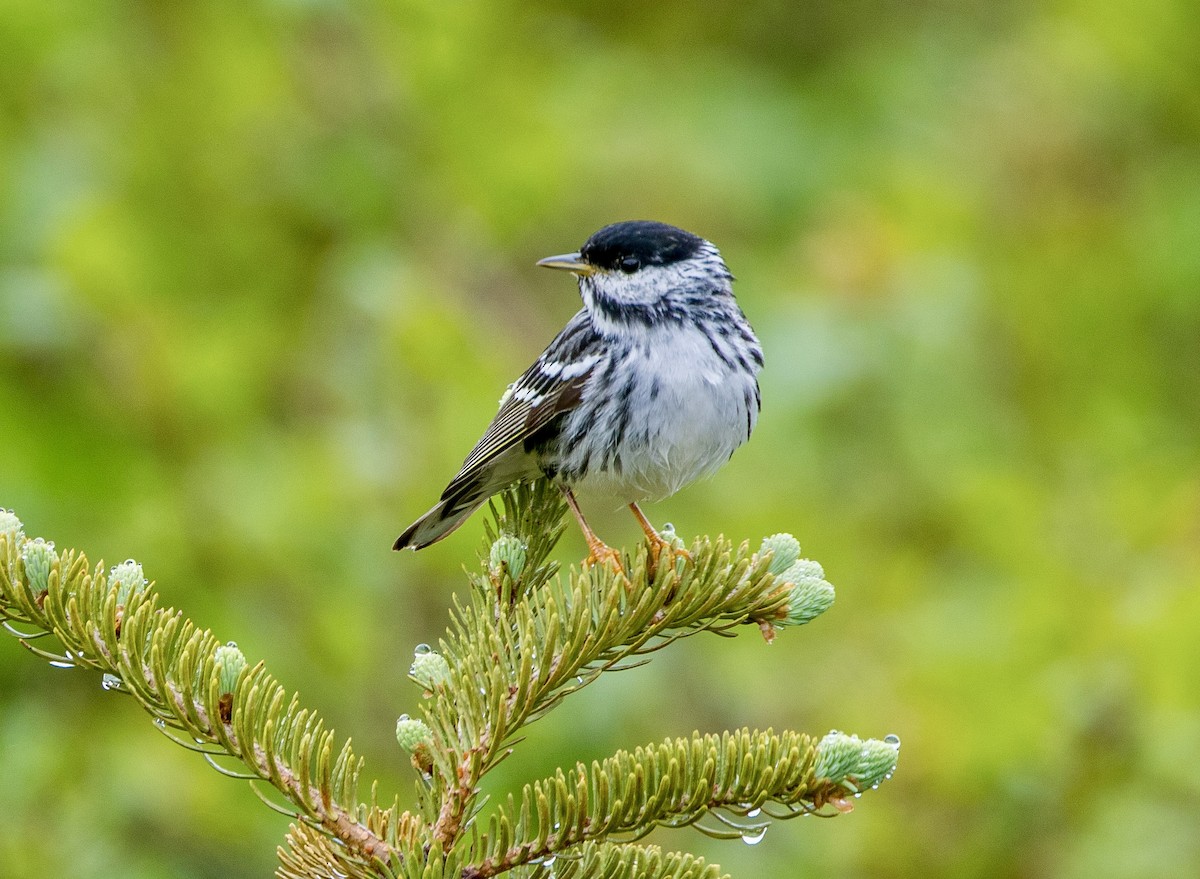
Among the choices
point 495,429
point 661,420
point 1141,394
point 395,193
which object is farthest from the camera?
point 1141,394

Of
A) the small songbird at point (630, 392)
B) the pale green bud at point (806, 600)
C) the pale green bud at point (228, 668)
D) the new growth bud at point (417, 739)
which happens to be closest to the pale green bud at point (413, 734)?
the new growth bud at point (417, 739)

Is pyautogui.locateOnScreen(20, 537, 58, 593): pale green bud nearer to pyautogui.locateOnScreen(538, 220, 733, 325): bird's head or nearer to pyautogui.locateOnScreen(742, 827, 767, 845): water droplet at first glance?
pyautogui.locateOnScreen(742, 827, 767, 845): water droplet

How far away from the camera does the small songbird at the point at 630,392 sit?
11.4 ft

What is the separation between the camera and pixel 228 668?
6.21 feet

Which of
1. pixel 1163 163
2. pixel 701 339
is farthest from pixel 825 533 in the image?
pixel 1163 163

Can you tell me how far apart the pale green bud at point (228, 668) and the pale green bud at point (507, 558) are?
55 centimetres

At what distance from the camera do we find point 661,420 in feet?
11.3

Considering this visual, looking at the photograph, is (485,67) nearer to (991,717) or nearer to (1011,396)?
(1011,396)

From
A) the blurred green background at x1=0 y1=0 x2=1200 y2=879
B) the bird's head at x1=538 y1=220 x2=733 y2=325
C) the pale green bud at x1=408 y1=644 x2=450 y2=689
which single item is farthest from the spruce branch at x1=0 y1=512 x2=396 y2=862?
the bird's head at x1=538 y1=220 x2=733 y2=325

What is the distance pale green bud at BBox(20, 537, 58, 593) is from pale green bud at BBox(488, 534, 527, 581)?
729 mm

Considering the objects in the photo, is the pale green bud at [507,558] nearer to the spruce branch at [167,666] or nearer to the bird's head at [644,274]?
the spruce branch at [167,666]

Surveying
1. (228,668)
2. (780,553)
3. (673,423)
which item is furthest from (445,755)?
(673,423)

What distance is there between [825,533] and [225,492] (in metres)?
2.28

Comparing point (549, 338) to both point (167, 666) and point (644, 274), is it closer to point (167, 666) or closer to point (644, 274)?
point (644, 274)
